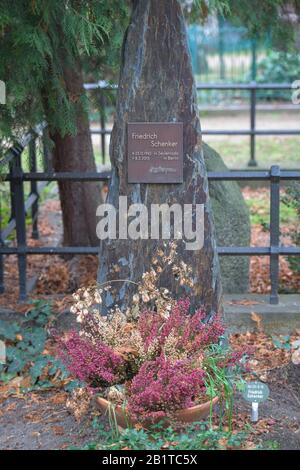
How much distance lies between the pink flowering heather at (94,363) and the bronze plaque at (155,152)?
44.7 inches

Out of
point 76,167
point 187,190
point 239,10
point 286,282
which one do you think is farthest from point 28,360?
point 239,10

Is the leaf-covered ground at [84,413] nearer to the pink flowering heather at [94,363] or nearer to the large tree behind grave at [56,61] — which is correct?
the pink flowering heather at [94,363]

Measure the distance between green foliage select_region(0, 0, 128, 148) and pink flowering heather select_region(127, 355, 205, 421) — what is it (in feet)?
6.42

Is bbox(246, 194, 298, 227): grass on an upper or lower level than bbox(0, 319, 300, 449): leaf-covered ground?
lower

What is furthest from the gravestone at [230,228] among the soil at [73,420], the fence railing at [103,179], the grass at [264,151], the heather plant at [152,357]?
the grass at [264,151]

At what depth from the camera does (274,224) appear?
21.1ft

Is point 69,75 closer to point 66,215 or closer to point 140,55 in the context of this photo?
point 66,215

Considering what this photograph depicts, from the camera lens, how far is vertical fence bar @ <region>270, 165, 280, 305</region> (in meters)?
6.34

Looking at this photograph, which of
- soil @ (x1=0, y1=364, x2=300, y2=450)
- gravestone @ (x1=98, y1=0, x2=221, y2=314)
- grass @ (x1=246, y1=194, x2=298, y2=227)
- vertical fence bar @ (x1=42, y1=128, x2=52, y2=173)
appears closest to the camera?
soil @ (x1=0, y1=364, x2=300, y2=450)

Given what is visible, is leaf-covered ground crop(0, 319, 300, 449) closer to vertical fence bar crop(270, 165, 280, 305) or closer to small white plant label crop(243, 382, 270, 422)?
small white plant label crop(243, 382, 270, 422)

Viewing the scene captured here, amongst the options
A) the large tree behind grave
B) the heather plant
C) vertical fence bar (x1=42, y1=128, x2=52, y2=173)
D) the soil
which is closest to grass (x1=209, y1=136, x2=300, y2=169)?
the large tree behind grave

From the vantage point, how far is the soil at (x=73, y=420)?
489cm

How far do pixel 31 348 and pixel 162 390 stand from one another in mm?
1799

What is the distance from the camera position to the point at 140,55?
17.6 ft
